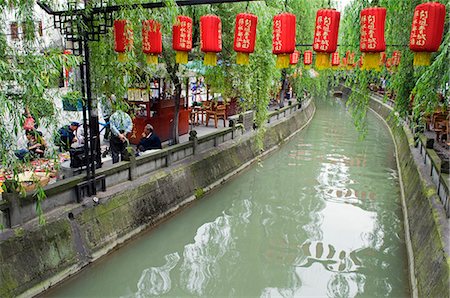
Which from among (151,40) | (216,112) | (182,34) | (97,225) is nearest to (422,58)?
(182,34)

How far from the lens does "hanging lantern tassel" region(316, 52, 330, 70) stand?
6.09 meters

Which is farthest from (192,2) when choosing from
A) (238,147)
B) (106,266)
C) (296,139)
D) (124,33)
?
(296,139)

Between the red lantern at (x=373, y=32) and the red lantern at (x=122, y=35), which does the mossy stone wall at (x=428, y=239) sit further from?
the red lantern at (x=122, y=35)

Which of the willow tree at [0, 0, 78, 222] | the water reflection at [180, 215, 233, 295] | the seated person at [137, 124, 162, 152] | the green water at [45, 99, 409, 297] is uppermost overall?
the willow tree at [0, 0, 78, 222]

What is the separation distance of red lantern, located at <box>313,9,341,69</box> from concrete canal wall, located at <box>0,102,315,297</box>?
4.93 m

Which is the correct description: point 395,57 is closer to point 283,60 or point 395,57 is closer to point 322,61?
point 283,60

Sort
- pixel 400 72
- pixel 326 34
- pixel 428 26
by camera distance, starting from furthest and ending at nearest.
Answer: pixel 400 72 < pixel 326 34 < pixel 428 26

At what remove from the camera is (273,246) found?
9055 mm

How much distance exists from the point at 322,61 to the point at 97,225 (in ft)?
16.6

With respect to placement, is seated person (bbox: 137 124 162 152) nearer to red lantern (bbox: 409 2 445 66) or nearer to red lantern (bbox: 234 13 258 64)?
red lantern (bbox: 234 13 258 64)

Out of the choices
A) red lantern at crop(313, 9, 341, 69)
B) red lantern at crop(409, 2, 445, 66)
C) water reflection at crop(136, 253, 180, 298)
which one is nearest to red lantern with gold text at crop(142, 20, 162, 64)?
red lantern at crop(313, 9, 341, 69)

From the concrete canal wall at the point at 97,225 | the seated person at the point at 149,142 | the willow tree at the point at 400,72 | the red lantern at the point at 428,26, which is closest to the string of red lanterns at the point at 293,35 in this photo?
the red lantern at the point at 428,26

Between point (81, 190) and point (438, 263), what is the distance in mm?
6170

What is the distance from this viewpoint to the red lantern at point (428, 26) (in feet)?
17.6
